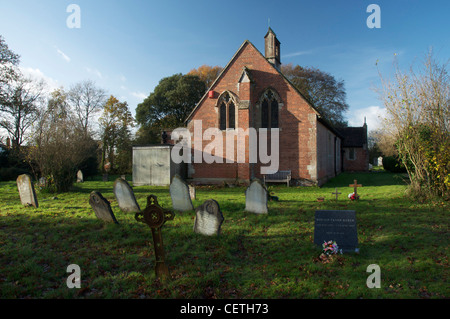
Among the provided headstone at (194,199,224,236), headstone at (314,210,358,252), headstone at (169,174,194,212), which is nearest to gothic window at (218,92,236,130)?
headstone at (169,174,194,212)

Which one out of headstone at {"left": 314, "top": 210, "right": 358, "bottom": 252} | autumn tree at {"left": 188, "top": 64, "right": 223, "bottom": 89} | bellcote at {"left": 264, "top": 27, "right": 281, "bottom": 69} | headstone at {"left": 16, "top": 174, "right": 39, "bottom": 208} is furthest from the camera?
autumn tree at {"left": 188, "top": 64, "right": 223, "bottom": 89}

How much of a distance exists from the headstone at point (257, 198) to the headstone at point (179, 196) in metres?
2.05

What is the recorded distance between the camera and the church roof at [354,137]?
36.6 meters

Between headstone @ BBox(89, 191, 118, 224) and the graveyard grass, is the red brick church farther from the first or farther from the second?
headstone @ BBox(89, 191, 118, 224)

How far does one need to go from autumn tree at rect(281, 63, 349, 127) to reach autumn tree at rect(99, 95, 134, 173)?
2451cm

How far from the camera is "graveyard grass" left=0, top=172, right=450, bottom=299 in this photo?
4.65 m

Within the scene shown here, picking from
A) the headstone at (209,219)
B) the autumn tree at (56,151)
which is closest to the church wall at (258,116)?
the autumn tree at (56,151)

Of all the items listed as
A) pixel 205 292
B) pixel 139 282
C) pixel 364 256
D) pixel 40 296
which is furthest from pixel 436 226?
pixel 40 296

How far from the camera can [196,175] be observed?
20.0m

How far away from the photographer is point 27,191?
11.1 metres

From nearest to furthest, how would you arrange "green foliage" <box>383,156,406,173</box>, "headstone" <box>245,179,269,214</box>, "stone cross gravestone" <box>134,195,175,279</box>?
"stone cross gravestone" <box>134,195,175,279</box>, "headstone" <box>245,179,269,214</box>, "green foliage" <box>383,156,406,173</box>

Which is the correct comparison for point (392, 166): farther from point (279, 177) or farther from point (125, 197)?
point (125, 197)

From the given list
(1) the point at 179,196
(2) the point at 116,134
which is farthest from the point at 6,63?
(1) the point at 179,196

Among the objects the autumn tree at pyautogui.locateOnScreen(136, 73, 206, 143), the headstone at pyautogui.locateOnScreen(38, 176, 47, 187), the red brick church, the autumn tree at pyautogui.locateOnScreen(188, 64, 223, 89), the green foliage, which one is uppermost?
the autumn tree at pyautogui.locateOnScreen(188, 64, 223, 89)
